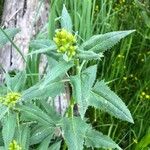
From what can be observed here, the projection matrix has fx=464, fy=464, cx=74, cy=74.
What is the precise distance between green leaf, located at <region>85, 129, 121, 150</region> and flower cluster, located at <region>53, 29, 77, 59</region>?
0.43m

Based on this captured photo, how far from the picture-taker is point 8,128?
1.60 meters

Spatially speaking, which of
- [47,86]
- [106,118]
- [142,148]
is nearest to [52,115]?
[47,86]

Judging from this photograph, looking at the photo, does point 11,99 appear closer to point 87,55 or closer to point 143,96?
point 87,55

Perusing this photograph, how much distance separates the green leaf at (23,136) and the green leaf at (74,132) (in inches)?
7.0

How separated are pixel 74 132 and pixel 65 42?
341 mm

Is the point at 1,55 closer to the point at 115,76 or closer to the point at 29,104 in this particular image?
the point at 115,76

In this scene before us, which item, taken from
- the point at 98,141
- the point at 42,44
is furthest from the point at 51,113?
the point at 42,44

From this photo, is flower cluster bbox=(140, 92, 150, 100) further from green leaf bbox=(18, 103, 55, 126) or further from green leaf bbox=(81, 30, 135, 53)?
green leaf bbox=(81, 30, 135, 53)

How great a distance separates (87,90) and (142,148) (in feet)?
2.65

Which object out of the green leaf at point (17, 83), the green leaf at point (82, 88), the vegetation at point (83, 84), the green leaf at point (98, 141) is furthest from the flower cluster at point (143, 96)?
the green leaf at point (82, 88)

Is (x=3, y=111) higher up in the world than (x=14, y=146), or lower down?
higher up

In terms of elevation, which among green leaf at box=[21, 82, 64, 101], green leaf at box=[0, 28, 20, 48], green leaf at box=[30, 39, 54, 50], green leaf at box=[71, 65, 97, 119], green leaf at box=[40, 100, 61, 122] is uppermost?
green leaf at box=[30, 39, 54, 50]

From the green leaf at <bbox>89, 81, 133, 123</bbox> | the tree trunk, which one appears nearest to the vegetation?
the green leaf at <bbox>89, 81, 133, 123</bbox>

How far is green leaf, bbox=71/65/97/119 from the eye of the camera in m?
1.38
